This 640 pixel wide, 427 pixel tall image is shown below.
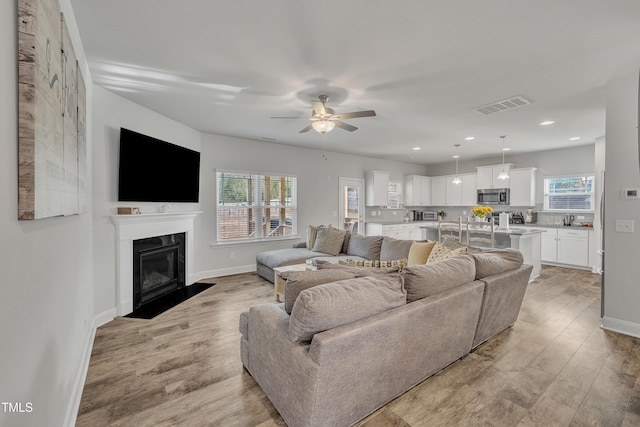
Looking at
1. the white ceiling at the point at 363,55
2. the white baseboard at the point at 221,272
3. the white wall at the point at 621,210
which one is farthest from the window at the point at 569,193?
the white baseboard at the point at 221,272

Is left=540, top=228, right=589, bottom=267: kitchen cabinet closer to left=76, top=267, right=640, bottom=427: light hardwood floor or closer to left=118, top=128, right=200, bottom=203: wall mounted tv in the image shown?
left=76, top=267, right=640, bottom=427: light hardwood floor

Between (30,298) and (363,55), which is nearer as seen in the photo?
(30,298)

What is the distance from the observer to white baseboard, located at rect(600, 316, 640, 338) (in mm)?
2920

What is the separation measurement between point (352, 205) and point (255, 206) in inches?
108

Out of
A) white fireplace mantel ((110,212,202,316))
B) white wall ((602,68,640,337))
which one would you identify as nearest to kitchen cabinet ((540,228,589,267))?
white wall ((602,68,640,337))

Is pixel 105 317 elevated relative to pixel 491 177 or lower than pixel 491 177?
lower

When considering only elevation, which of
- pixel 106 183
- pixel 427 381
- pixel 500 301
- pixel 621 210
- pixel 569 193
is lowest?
pixel 427 381

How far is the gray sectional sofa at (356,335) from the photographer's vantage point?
1541 mm

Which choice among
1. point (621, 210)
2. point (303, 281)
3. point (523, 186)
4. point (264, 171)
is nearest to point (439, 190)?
point (523, 186)

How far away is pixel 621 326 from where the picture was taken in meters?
2.99

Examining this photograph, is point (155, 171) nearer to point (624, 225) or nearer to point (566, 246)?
point (624, 225)

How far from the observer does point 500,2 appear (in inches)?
72.9

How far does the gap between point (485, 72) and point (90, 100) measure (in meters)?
3.99

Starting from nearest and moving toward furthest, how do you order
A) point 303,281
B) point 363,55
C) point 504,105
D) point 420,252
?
point 303,281, point 363,55, point 420,252, point 504,105
